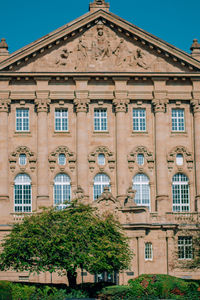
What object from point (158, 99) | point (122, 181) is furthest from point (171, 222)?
point (158, 99)

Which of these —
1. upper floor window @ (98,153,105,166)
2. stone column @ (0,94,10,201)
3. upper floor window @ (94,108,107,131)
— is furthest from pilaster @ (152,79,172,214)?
stone column @ (0,94,10,201)

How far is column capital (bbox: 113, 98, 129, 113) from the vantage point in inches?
2965

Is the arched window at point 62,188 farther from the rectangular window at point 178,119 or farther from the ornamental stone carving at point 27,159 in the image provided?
the rectangular window at point 178,119

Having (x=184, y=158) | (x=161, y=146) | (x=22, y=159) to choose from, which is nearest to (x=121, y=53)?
(x=161, y=146)

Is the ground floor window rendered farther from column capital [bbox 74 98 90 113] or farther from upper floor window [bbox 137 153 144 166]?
column capital [bbox 74 98 90 113]

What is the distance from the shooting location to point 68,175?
74500 mm

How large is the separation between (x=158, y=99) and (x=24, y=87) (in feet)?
38.5

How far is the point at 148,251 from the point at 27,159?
44.3 feet

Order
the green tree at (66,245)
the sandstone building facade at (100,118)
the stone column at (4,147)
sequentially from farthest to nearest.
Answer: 1. the sandstone building facade at (100,118)
2. the stone column at (4,147)
3. the green tree at (66,245)

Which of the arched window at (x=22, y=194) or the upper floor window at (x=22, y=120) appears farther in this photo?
the upper floor window at (x=22, y=120)

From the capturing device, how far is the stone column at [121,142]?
74000 millimetres

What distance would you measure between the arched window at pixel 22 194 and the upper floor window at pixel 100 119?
7.58 metres

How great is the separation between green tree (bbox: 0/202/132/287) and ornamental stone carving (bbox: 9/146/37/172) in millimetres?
13112

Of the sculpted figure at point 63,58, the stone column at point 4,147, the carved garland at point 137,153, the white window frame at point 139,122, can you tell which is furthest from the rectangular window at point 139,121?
the stone column at point 4,147
